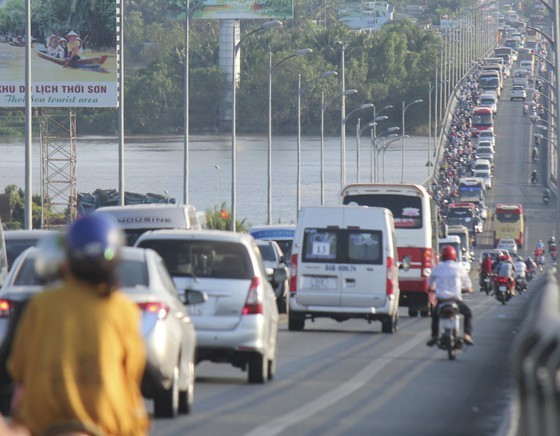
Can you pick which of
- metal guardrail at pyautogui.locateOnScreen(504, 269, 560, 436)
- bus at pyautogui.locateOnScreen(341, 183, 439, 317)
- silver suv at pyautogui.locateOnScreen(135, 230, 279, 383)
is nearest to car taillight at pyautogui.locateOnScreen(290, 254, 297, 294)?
bus at pyautogui.locateOnScreen(341, 183, 439, 317)

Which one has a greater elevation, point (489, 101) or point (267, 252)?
point (489, 101)

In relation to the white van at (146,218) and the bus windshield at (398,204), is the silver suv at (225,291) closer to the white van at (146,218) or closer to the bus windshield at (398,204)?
the white van at (146,218)

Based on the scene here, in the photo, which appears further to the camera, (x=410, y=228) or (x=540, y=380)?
(x=410, y=228)

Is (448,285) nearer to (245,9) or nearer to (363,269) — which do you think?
(363,269)

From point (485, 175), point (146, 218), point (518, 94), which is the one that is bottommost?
point (485, 175)

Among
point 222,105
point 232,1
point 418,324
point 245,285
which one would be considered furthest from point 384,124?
point 245,285

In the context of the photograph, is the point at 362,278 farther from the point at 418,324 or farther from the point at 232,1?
the point at 232,1

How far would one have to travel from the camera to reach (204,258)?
17141mm

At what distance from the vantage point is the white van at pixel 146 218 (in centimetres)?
2462

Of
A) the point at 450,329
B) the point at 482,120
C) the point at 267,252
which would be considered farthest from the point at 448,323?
the point at 482,120

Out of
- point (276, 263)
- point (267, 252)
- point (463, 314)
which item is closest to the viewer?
point (463, 314)

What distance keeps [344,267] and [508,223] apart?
3053 inches

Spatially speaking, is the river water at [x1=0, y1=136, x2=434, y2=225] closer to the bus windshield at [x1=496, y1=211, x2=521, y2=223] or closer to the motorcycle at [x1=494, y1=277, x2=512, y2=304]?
the bus windshield at [x1=496, y1=211, x2=521, y2=223]

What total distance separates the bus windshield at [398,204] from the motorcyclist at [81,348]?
88.8ft
